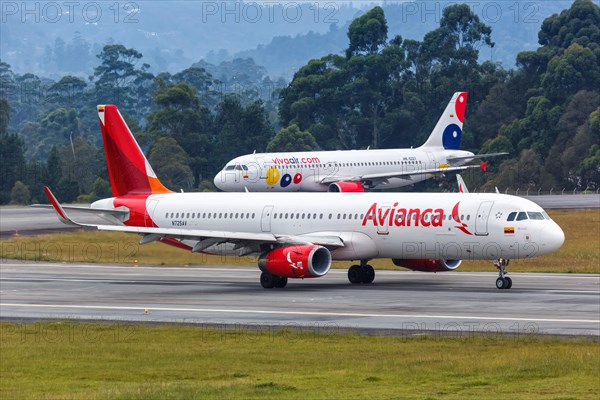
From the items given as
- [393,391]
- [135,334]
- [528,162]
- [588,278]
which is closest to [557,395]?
[393,391]

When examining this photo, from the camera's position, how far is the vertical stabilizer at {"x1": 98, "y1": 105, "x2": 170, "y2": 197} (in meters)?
55.7

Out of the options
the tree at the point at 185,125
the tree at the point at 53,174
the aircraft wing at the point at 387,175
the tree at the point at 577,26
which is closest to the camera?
the aircraft wing at the point at 387,175

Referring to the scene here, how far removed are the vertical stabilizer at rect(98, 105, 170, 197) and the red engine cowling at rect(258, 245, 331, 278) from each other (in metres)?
11.2

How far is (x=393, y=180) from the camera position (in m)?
96.2

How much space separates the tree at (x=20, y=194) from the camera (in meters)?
130

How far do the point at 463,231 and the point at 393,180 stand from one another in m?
51.1

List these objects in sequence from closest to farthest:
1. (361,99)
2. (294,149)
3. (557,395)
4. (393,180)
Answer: (557,395) → (393,180) → (294,149) → (361,99)

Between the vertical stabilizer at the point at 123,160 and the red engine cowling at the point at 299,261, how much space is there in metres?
11.2

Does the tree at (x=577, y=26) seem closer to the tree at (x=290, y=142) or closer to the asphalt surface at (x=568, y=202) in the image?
the tree at (x=290, y=142)

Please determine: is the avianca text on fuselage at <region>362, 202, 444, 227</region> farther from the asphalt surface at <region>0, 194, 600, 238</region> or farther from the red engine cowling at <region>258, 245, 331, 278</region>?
the asphalt surface at <region>0, 194, 600, 238</region>

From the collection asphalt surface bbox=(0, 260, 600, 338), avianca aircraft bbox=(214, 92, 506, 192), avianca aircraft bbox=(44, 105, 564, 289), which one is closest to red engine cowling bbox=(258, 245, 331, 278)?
avianca aircraft bbox=(44, 105, 564, 289)

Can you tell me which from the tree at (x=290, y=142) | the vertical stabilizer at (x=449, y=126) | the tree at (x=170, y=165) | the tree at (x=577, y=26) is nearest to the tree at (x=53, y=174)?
the tree at (x=170, y=165)

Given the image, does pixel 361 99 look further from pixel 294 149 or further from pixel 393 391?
pixel 393 391

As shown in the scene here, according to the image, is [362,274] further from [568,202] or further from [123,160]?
[568,202]
